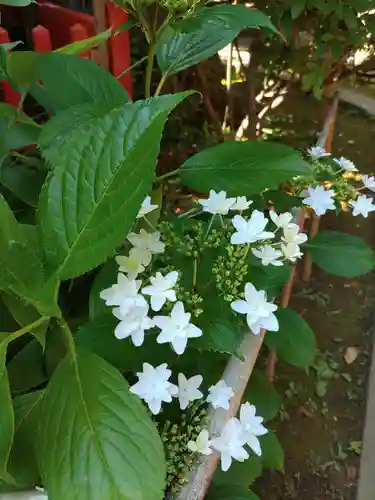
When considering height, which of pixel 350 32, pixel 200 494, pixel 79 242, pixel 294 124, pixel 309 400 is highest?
pixel 79 242

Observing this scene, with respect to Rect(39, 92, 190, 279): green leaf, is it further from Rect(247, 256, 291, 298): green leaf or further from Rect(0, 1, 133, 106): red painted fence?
Rect(0, 1, 133, 106): red painted fence

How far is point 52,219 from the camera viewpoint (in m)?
0.56

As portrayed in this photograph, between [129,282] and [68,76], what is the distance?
306 millimetres

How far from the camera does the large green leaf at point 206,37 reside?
0.78 metres

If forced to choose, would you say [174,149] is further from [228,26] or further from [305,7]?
[228,26]

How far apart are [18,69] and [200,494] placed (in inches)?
22.3

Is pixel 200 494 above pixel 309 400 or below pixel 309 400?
above

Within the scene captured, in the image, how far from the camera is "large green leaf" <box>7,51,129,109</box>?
0.77m

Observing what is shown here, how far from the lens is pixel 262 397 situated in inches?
38.9

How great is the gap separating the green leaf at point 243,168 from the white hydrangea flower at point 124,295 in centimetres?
20

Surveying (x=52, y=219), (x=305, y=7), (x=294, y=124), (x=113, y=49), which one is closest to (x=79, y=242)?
(x=52, y=219)

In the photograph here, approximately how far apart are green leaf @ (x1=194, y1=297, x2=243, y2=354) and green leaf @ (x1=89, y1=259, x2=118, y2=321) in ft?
0.38

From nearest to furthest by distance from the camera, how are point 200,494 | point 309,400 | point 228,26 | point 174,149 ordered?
point 200,494, point 228,26, point 309,400, point 174,149

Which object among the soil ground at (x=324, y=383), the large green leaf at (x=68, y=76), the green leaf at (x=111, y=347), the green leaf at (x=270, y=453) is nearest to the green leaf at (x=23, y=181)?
the large green leaf at (x=68, y=76)
